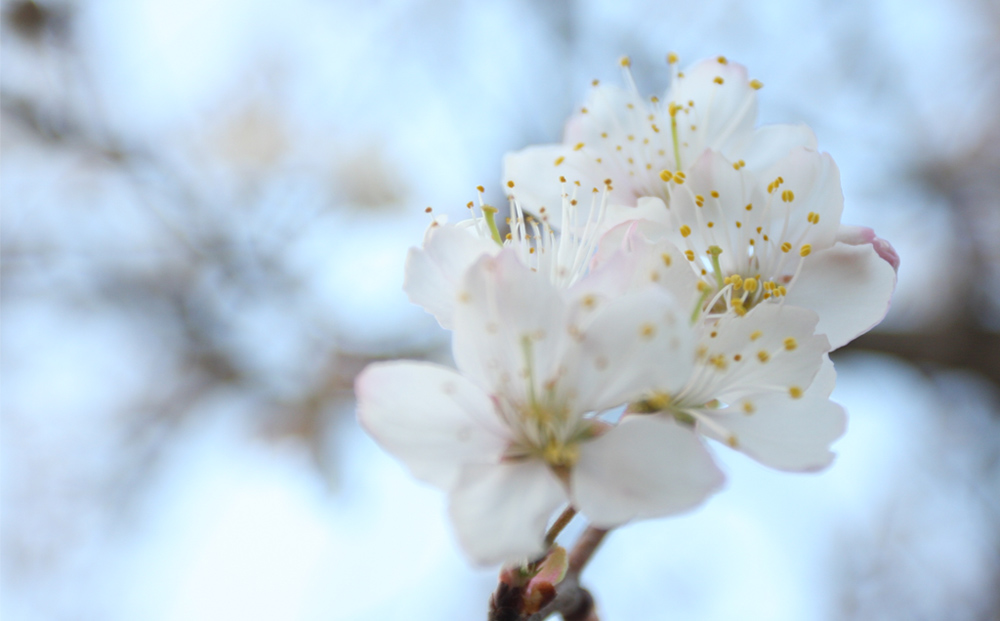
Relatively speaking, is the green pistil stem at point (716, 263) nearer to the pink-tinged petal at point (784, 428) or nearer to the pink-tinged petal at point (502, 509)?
the pink-tinged petal at point (784, 428)

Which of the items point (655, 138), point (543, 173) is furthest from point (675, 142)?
point (543, 173)

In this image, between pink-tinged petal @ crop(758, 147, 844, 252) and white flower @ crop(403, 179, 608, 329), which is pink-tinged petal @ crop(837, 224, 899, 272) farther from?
white flower @ crop(403, 179, 608, 329)

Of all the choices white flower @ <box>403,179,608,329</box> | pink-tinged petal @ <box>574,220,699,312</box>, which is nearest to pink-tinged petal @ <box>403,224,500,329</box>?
white flower @ <box>403,179,608,329</box>

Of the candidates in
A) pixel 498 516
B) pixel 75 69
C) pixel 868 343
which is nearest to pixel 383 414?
pixel 498 516

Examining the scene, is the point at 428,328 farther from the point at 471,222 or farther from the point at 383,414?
the point at 383,414

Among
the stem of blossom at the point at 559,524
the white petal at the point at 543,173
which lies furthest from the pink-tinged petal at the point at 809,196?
the stem of blossom at the point at 559,524

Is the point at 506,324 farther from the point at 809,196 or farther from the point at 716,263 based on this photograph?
the point at 809,196
